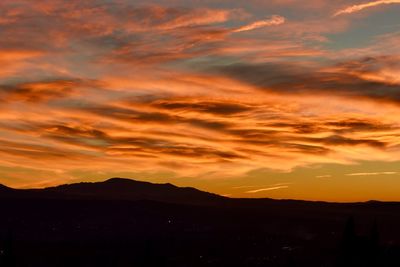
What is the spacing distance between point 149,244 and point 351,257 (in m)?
44.2

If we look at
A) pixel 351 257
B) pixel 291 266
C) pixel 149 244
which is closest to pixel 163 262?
pixel 149 244

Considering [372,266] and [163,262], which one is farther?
[163,262]

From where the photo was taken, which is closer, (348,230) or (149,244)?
(348,230)

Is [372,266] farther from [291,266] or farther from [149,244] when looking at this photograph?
[149,244]

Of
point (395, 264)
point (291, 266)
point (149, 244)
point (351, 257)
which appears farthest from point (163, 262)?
point (395, 264)

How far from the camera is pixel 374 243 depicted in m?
132

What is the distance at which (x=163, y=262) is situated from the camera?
140 meters

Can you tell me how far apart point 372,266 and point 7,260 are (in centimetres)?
7551

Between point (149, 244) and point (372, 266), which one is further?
point (149, 244)

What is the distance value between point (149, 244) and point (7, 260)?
3069 centimetres

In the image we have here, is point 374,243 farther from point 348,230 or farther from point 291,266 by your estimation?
point 291,266

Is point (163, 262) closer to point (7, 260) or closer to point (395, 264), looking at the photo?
point (7, 260)

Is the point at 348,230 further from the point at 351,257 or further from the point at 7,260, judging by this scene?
the point at 7,260

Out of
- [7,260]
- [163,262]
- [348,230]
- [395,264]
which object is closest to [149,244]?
[163,262]
